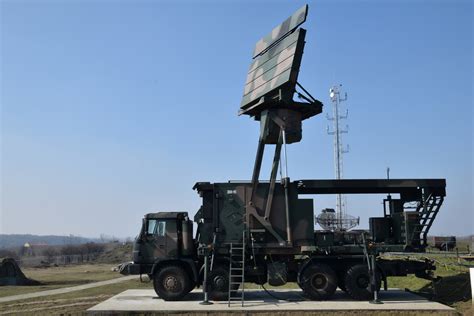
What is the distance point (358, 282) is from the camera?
1634 cm

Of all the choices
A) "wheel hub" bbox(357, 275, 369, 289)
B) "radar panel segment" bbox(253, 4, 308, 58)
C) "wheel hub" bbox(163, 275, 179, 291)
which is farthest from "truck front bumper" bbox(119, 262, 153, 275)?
"radar panel segment" bbox(253, 4, 308, 58)

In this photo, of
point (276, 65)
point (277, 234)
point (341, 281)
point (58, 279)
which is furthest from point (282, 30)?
point (58, 279)

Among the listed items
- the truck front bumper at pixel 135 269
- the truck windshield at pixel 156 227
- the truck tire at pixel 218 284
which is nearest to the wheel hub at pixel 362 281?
the truck tire at pixel 218 284

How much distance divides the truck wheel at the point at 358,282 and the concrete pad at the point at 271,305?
0.33m

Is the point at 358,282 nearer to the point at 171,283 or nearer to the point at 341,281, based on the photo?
the point at 341,281

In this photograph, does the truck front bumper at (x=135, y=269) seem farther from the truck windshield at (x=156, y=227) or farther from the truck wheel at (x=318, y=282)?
the truck wheel at (x=318, y=282)

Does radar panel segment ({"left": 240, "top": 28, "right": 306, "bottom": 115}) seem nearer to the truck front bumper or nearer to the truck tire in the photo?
the truck tire

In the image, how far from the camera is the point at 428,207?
56.1ft

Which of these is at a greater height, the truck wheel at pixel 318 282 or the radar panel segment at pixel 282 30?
the radar panel segment at pixel 282 30

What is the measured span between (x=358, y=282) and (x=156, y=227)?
724cm

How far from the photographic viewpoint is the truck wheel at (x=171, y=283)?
16.7 meters

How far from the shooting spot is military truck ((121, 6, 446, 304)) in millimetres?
16500

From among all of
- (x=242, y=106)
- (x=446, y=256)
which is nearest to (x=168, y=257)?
(x=242, y=106)

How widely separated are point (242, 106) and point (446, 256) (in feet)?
46.0
